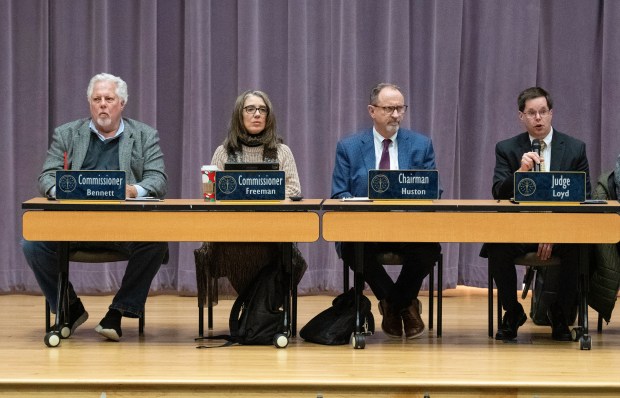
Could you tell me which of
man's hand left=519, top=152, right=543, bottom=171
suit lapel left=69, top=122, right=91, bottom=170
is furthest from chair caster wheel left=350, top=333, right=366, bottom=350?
suit lapel left=69, top=122, right=91, bottom=170

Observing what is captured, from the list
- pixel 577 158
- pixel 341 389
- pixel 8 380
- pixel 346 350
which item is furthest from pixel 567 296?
pixel 8 380

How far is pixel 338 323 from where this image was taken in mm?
4203

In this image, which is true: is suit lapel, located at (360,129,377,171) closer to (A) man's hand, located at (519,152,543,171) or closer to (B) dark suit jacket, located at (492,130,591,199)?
(B) dark suit jacket, located at (492,130,591,199)

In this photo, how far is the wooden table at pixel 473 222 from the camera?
3.91 metres

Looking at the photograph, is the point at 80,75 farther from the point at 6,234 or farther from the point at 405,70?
the point at 405,70

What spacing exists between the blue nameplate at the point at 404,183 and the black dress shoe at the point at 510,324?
0.75m

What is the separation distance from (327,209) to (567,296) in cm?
128

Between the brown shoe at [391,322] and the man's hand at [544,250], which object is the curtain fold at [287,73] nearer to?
the brown shoe at [391,322]

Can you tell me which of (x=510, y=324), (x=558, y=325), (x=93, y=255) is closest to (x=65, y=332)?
(x=93, y=255)

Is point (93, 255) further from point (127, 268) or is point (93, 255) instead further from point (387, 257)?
point (387, 257)

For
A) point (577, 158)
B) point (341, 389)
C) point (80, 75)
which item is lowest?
point (341, 389)

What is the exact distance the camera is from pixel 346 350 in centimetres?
404

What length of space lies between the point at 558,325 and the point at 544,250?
0.38m

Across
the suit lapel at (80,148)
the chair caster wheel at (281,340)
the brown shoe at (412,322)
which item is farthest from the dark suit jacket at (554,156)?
the suit lapel at (80,148)
